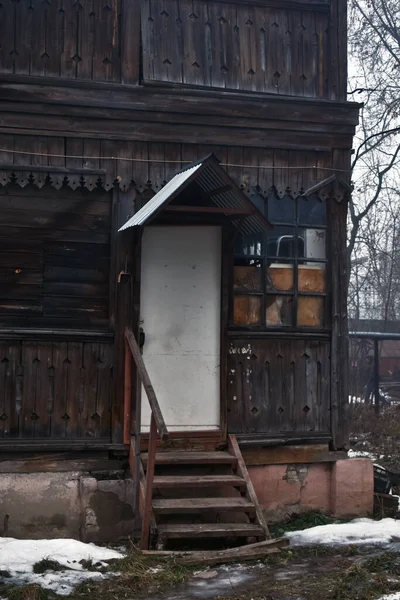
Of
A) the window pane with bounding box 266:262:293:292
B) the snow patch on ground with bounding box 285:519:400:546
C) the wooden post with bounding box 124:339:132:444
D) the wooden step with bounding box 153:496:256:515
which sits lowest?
the snow patch on ground with bounding box 285:519:400:546

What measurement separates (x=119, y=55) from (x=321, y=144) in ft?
7.64

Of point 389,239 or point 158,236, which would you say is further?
point 389,239

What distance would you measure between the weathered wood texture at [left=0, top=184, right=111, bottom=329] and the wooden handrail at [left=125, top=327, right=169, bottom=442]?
46cm

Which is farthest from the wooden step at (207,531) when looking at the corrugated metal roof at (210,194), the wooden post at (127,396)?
the corrugated metal roof at (210,194)

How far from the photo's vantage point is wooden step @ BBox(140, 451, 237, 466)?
25.2ft

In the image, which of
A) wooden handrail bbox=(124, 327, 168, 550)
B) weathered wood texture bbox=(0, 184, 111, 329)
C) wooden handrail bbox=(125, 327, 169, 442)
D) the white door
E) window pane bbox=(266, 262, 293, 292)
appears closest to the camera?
wooden handrail bbox=(125, 327, 169, 442)

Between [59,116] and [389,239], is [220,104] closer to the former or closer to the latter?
[59,116]

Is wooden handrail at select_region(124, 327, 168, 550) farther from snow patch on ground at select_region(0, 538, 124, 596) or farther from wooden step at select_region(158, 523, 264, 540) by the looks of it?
snow patch on ground at select_region(0, 538, 124, 596)

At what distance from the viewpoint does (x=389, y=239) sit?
29156 millimetres

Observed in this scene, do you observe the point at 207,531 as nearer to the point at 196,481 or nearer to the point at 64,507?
the point at 196,481

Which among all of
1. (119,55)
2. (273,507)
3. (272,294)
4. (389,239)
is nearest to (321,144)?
(272,294)

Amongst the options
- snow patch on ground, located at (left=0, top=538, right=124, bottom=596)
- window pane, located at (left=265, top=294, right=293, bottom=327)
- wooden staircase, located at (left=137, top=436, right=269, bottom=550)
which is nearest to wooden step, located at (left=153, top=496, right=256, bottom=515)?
wooden staircase, located at (left=137, top=436, right=269, bottom=550)

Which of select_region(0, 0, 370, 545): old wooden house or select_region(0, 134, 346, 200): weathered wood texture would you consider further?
select_region(0, 134, 346, 200): weathered wood texture

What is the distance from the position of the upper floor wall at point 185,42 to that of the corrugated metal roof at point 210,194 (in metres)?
1.30
